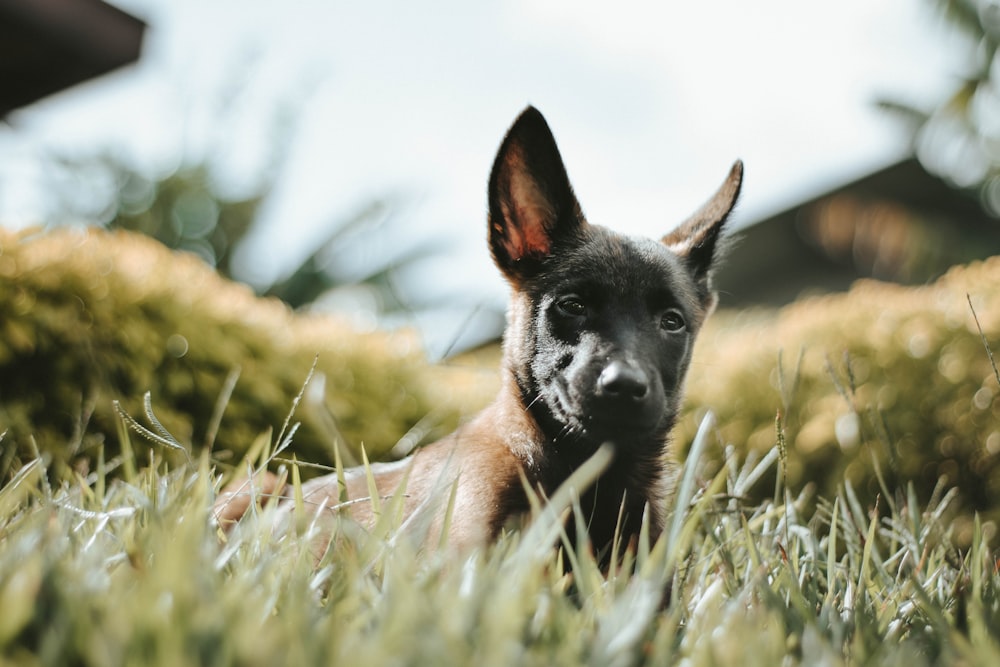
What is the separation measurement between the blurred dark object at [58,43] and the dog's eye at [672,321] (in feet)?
17.9

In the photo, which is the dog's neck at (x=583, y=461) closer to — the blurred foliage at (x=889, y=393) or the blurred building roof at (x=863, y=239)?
the blurred foliage at (x=889, y=393)

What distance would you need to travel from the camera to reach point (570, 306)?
2689mm

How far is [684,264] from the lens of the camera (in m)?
3.07

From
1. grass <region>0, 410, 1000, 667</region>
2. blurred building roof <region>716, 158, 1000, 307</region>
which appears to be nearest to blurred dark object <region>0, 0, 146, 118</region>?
grass <region>0, 410, 1000, 667</region>

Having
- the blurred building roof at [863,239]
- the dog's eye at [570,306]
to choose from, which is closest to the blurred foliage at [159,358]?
the dog's eye at [570,306]

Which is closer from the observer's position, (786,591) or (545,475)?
(786,591)

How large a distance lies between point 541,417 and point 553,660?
4.48ft

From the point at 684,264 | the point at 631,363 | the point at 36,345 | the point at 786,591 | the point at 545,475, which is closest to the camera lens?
the point at 786,591

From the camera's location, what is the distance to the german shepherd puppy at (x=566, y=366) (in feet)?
7.94

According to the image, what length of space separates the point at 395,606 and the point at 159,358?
11.8ft

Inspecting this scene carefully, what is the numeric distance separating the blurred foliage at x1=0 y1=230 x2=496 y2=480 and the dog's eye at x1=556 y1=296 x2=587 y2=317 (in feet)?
4.87

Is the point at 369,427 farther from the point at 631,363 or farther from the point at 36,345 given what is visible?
the point at 631,363

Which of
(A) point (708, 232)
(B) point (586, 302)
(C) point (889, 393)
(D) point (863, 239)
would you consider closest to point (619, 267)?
(B) point (586, 302)

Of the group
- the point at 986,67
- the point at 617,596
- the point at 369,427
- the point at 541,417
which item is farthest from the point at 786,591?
the point at 986,67
